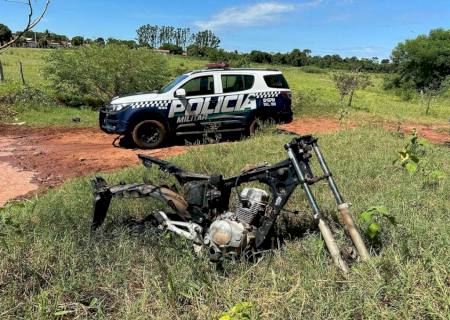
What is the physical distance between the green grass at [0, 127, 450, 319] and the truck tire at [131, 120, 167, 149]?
5.74 m

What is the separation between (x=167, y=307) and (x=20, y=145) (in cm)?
929

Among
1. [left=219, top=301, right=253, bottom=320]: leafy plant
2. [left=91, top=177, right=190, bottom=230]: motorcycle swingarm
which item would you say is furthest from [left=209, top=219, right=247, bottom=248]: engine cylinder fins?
[left=219, top=301, right=253, bottom=320]: leafy plant

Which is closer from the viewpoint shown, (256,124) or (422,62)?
(256,124)

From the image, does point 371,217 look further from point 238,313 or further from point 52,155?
point 52,155

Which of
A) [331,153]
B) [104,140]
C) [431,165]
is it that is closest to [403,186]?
[431,165]

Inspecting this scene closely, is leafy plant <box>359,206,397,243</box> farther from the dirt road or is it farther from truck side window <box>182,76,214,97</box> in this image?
truck side window <box>182,76,214,97</box>

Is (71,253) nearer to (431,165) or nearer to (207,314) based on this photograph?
(207,314)

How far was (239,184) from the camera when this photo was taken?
12.5 ft

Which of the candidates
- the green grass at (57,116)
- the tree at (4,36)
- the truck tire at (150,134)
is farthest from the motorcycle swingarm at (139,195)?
the green grass at (57,116)

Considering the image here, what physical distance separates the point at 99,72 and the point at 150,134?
242 inches

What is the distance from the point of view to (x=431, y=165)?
262 inches

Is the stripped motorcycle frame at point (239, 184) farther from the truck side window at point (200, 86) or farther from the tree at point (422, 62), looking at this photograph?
the tree at point (422, 62)

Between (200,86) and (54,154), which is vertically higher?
(200,86)

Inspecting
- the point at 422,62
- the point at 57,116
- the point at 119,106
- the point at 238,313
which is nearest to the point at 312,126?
the point at 119,106
